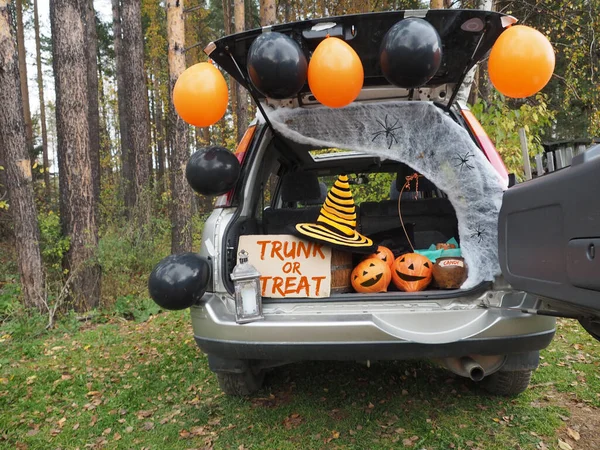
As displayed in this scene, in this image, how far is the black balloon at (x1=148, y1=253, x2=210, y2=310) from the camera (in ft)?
7.28

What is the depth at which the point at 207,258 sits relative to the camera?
240 cm

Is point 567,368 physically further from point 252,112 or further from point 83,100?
point 252,112

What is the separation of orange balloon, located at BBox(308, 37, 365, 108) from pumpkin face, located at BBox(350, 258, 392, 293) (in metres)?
0.99

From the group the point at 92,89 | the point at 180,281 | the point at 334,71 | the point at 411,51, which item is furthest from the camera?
the point at 92,89

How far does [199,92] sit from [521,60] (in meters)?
1.69

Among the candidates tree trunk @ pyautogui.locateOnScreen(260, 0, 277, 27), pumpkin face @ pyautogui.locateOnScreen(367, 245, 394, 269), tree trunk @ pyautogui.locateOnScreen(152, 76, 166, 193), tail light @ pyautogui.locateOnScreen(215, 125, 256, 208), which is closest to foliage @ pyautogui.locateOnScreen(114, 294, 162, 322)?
tail light @ pyautogui.locateOnScreen(215, 125, 256, 208)

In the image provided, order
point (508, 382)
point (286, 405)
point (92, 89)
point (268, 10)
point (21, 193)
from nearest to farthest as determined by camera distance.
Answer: point (508, 382) < point (286, 405) < point (21, 193) < point (268, 10) < point (92, 89)

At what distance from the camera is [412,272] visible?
2.53 meters

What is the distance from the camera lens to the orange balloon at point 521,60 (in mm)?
2121

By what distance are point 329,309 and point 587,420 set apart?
175 centimetres

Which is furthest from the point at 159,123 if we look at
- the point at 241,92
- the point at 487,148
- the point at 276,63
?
the point at 487,148

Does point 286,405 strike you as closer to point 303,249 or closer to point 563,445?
point 303,249

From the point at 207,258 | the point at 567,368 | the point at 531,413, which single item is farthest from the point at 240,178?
the point at 567,368

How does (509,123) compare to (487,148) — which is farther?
(509,123)
